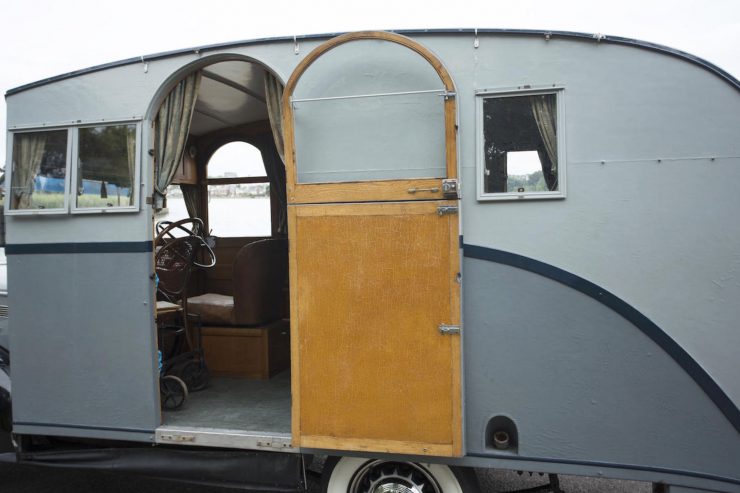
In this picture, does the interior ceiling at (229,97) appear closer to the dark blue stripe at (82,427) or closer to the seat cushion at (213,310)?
the seat cushion at (213,310)

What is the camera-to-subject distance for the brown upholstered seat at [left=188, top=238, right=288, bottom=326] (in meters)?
5.47

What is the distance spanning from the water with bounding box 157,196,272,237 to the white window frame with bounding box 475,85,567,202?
345 centimetres

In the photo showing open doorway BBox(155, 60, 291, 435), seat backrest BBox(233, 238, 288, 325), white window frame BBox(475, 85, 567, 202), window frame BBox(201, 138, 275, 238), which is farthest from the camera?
window frame BBox(201, 138, 275, 238)

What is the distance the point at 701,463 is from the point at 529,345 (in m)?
1.11

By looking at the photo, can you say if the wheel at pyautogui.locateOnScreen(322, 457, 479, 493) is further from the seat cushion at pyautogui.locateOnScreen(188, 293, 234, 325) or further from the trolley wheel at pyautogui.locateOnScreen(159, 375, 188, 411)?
the seat cushion at pyautogui.locateOnScreen(188, 293, 234, 325)

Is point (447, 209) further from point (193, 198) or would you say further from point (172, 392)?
point (193, 198)

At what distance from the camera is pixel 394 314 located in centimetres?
342

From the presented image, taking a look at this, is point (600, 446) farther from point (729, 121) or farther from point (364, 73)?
point (364, 73)

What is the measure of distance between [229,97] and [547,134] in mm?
3068

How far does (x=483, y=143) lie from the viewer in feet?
11.1

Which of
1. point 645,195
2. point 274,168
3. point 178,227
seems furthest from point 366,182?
point 274,168

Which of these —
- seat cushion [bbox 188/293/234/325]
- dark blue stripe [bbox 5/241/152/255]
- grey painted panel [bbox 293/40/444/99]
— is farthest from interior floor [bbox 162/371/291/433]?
grey painted panel [bbox 293/40/444/99]

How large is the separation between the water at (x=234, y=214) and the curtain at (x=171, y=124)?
219cm

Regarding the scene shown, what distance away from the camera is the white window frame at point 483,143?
10.8 ft
